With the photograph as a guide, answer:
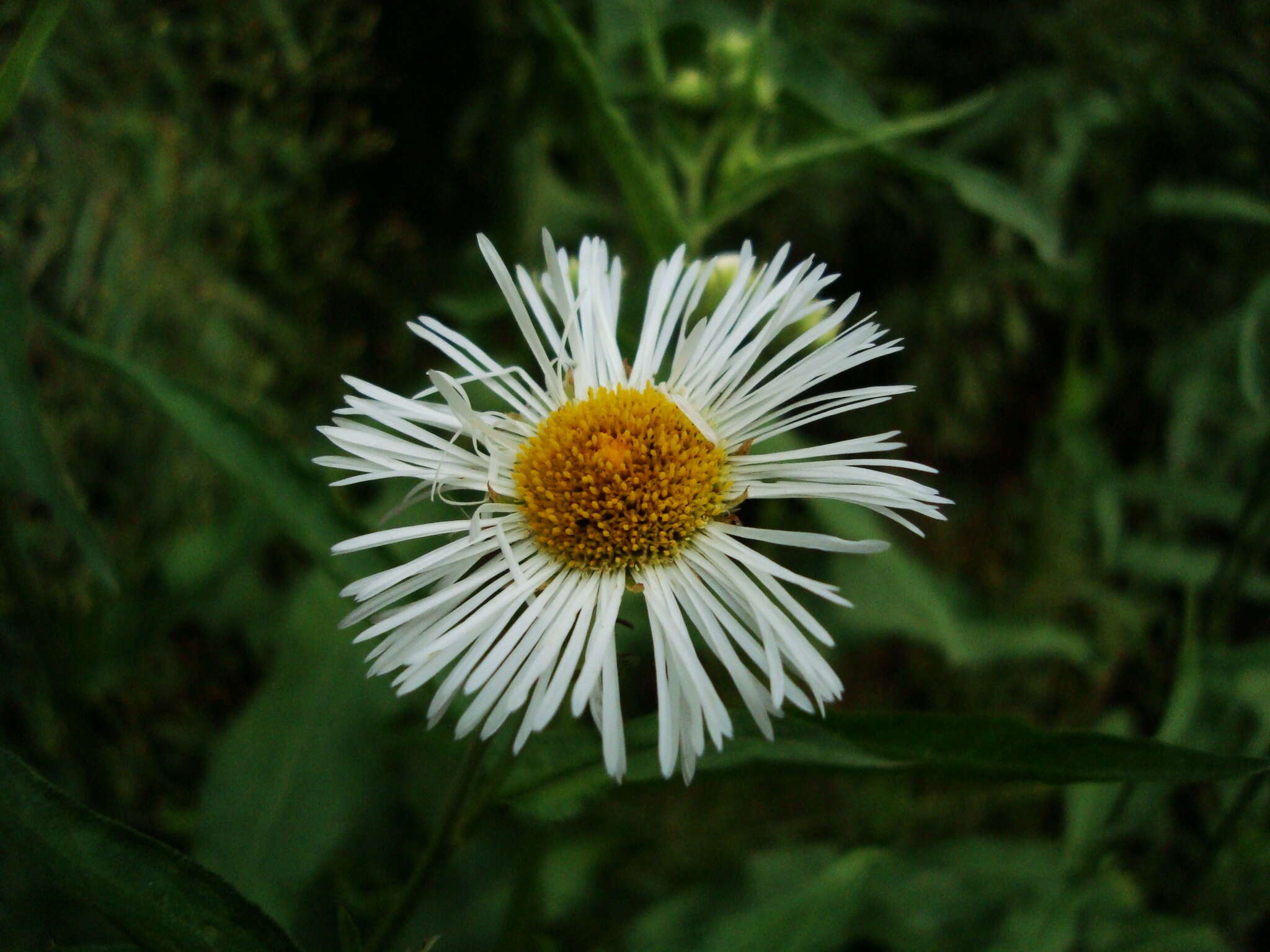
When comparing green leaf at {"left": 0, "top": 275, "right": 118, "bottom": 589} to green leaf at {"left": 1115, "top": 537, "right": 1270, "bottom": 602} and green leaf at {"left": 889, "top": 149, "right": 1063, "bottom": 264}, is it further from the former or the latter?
green leaf at {"left": 1115, "top": 537, "right": 1270, "bottom": 602}

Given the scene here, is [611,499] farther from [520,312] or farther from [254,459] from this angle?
[254,459]

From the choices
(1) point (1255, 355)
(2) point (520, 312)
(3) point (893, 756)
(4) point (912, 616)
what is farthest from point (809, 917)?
(1) point (1255, 355)

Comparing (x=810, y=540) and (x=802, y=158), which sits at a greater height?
(x=802, y=158)

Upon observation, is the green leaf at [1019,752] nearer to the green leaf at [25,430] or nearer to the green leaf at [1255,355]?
the green leaf at [1255,355]

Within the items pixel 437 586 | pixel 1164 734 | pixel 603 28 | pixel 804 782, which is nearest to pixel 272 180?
pixel 603 28

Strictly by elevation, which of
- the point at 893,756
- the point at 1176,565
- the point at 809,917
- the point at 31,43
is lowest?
the point at 809,917

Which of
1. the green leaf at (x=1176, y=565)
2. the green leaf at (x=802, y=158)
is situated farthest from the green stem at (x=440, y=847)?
the green leaf at (x=1176, y=565)
